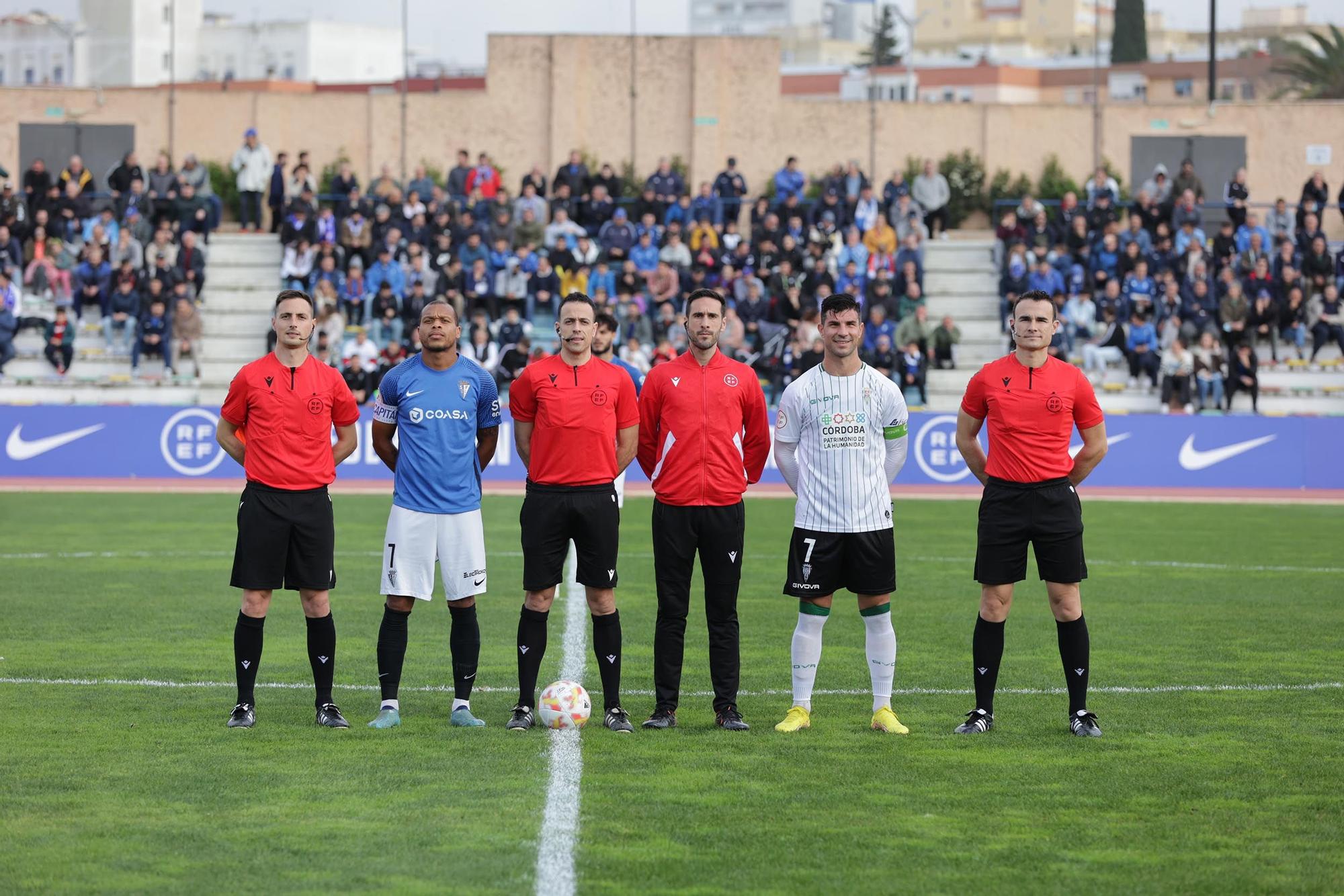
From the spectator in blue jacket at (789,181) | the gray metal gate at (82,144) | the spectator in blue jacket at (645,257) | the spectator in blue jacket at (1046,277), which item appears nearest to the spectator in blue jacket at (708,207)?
the spectator in blue jacket at (789,181)

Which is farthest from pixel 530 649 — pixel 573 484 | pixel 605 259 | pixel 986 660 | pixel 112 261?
pixel 112 261

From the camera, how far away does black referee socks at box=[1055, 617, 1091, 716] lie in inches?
340

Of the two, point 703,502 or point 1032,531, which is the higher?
point 703,502

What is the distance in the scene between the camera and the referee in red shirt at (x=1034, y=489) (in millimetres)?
8578

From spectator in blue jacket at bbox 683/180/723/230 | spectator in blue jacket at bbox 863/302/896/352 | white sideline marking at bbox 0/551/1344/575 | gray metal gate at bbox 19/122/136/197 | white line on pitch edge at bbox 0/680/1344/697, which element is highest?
gray metal gate at bbox 19/122/136/197

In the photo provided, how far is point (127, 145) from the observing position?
129 ft

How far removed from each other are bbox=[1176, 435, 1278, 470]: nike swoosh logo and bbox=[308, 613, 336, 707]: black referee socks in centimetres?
1879

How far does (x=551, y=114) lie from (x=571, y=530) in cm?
3183

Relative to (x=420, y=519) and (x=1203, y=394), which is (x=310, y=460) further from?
(x=1203, y=394)

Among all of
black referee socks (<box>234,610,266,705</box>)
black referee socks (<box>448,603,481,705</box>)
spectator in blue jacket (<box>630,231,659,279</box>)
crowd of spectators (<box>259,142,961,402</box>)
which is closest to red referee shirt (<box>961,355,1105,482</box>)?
black referee socks (<box>448,603,481,705</box>)

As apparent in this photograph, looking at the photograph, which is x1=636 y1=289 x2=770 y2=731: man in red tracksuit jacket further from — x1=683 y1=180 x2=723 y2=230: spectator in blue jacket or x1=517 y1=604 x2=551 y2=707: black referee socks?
x1=683 y1=180 x2=723 y2=230: spectator in blue jacket

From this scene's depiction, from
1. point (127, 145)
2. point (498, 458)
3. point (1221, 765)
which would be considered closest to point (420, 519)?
point (1221, 765)

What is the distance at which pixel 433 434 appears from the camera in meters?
8.72

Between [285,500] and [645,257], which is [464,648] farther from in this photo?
[645,257]
